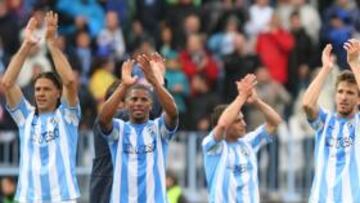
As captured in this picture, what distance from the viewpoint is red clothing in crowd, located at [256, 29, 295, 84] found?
2489 cm

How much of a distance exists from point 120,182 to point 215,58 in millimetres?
9030

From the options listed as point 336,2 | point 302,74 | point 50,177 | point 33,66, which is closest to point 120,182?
point 50,177

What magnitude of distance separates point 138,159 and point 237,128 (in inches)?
65.7

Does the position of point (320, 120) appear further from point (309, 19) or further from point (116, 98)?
point (309, 19)

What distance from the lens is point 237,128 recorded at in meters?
17.4

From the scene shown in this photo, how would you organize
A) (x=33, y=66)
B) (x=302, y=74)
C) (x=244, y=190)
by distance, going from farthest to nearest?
(x=302, y=74)
(x=33, y=66)
(x=244, y=190)

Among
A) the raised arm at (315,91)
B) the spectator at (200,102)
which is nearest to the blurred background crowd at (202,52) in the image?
the spectator at (200,102)

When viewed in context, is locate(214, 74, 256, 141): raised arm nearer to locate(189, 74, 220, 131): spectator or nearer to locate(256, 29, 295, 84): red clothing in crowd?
locate(189, 74, 220, 131): spectator

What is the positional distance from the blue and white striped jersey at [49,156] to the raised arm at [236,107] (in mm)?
1726

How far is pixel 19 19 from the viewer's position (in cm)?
2481

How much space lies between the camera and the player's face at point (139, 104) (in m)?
15.9

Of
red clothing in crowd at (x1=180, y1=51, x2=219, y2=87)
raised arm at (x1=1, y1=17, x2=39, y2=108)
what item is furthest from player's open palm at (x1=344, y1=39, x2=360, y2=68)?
red clothing in crowd at (x1=180, y1=51, x2=219, y2=87)

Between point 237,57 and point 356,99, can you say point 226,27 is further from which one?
point 356,99

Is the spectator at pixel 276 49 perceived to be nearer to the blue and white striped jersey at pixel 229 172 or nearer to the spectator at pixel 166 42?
the spectator at pixel 166 42
